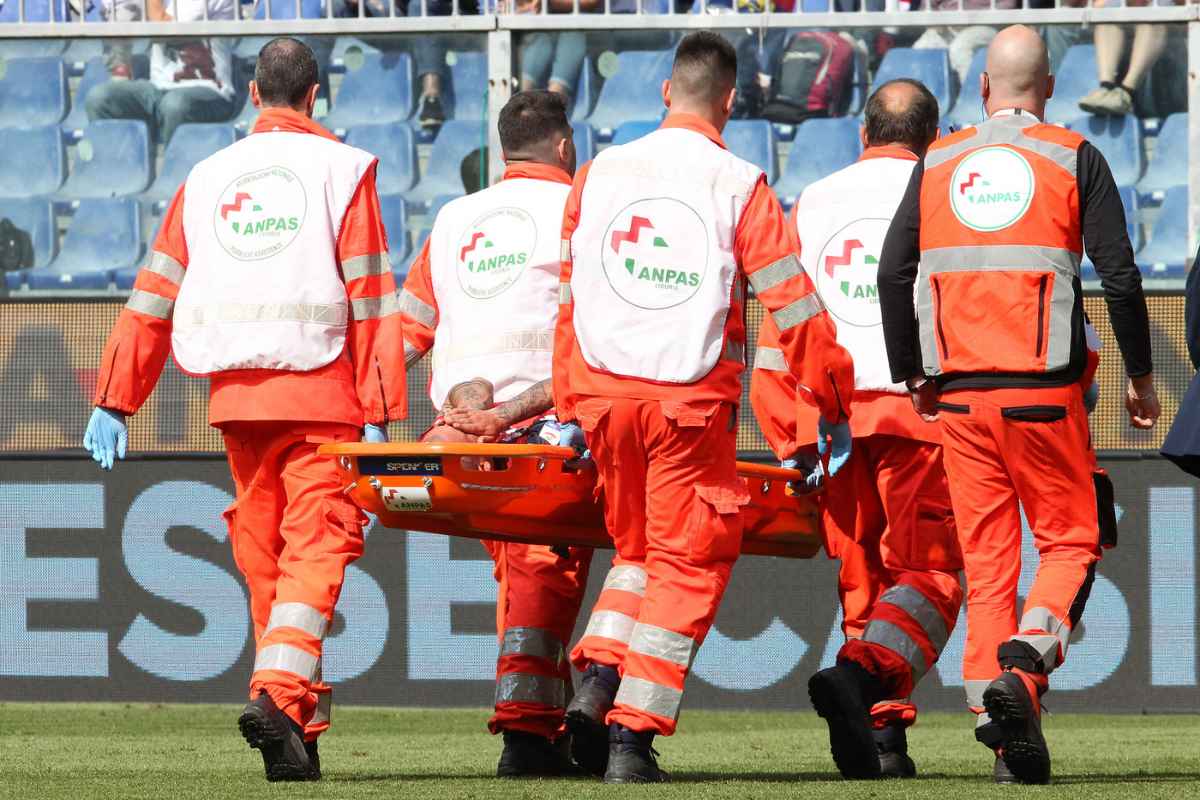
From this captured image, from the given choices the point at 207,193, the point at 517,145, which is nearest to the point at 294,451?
the point at 207,193

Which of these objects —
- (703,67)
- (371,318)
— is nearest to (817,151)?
(703,67)

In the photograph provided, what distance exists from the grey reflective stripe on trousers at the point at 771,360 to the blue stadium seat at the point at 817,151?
4684mm

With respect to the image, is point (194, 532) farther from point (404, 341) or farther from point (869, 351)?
point (869, 351)

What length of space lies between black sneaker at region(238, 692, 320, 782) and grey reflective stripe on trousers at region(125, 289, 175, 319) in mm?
1132

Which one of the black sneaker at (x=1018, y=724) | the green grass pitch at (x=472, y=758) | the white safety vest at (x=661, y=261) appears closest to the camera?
the black sneaker at (x=1018, y=724)

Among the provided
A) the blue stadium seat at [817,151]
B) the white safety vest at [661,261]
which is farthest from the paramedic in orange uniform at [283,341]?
the blue stadium seat at [817,151]

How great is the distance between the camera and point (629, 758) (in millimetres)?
4773

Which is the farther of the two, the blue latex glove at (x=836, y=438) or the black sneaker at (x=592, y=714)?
the blue latex glove at (x=836, y=438)

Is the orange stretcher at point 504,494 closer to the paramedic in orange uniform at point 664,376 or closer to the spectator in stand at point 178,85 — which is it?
the paramedic in orange uniform at point 664,376

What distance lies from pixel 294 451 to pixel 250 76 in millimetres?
5731

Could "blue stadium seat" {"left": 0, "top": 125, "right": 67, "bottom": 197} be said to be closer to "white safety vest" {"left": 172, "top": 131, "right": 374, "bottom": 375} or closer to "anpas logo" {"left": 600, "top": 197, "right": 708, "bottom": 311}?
"white safety vest" {"left": 172, "top": 131, "right": 374, "bottom": 375}

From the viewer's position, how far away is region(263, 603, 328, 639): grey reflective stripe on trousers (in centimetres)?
504

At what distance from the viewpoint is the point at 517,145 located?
586 centimetres

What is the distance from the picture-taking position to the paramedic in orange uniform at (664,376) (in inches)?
191
